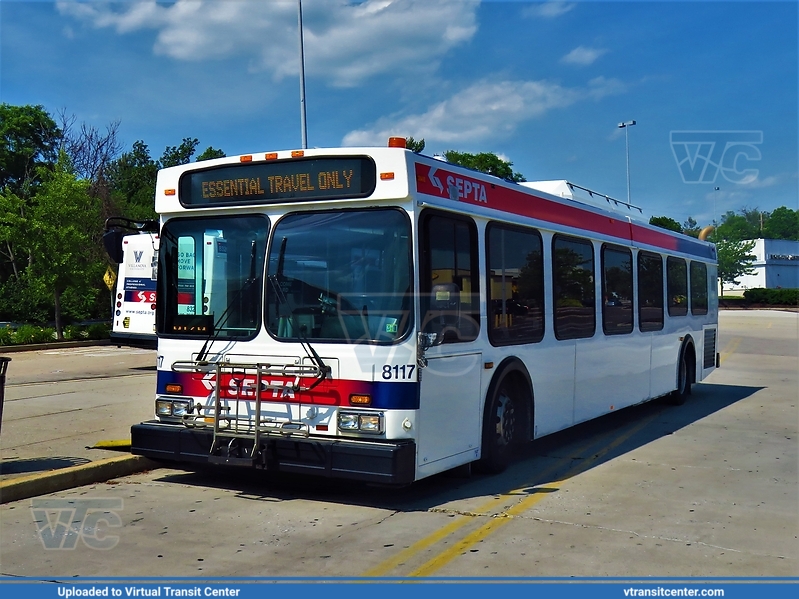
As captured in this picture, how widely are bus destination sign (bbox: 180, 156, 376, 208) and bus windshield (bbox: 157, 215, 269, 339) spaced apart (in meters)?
0.20

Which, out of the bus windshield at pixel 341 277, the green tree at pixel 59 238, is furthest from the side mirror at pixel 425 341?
the green tree at pixel 59 238

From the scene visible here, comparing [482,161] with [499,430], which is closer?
[499,430]

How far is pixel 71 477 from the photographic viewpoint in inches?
313

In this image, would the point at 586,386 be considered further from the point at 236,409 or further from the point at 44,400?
the point at 44,400

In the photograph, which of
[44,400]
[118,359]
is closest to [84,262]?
[118,359]

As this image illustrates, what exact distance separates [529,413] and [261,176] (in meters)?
3.73

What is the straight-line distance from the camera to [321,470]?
6.75 m

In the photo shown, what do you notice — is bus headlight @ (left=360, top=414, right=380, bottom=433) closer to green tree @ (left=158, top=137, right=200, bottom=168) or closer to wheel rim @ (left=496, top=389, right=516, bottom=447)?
wheel rim @ (left=496, top=389, right=516, bottom=447)

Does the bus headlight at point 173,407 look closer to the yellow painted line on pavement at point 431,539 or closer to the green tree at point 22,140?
the yellow painted line on pavement at point 431,539

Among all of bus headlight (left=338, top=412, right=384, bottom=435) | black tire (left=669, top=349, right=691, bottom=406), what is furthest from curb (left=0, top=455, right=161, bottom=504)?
black tire (left=669, top=349, right=691, bottom=406)

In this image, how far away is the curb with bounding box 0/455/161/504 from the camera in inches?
292

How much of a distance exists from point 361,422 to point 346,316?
887mm

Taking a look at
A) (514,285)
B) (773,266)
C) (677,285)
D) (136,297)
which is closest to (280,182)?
(514,285)

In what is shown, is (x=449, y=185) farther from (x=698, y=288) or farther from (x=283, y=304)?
(x=698, y=288)
